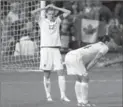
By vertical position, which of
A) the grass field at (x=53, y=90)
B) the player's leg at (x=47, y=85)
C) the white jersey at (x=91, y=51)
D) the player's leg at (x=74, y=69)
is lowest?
the grass field at (x=53, y=90)

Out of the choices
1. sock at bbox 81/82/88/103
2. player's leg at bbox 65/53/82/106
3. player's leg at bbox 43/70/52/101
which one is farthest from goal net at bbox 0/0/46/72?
sock at bbox 81/82/88/103

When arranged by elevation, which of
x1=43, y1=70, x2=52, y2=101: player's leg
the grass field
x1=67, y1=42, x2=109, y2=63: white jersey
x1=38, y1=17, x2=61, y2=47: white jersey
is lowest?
the grass field

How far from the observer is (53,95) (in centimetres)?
1196

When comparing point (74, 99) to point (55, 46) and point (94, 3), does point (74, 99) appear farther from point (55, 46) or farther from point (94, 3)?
point (94, 3)

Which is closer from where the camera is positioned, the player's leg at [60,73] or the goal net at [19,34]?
the player's leg at [60,73]

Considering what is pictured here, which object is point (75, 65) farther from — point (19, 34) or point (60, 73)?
point (19, 34)

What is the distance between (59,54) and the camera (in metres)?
11.3

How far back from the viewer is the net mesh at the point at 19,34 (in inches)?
A: 606

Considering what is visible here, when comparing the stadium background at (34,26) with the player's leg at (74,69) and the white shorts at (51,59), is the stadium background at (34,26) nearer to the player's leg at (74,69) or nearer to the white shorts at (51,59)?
the white shorts at (51,59)

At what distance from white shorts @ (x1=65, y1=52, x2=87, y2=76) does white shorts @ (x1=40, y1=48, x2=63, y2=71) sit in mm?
862

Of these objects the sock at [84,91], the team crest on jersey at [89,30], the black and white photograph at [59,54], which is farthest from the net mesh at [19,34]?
the sock at [84,91]

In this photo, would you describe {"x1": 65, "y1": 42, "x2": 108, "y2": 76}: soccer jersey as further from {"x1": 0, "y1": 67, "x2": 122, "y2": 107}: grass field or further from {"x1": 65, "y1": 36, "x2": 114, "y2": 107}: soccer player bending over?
{"x1": 0, "y1": 67, "x2": 122, "y2": 107}: grass field

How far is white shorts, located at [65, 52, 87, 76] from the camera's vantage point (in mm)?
10191

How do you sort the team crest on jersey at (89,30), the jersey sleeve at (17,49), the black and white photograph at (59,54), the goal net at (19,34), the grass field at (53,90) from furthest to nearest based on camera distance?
1. the team crest on jersey at (89,30)
2. the jersey sleeve at (17,49)
3. the goal net at (19,34)
4. the grass field at (53,90)
5. the black and white photograph at (59,54)
